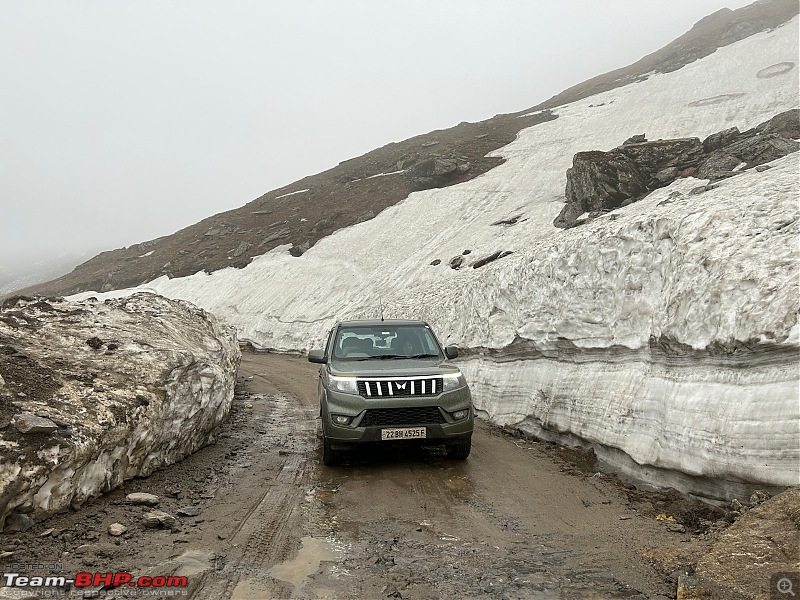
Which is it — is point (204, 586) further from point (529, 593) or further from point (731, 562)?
point (731, 562)

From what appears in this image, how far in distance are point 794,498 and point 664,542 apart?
1040 mm

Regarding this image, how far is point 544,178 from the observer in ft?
104

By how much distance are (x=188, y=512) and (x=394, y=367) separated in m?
3.04

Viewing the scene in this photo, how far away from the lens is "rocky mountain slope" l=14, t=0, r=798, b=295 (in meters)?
38.1

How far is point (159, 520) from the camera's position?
15.8 feet

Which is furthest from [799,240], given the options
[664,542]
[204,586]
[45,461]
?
[45,461]

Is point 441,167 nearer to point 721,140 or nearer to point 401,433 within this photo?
point 721,140

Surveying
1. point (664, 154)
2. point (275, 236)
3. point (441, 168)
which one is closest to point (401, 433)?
point (664, 154)

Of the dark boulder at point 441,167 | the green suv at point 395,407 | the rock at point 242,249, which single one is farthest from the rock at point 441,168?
the green suv at point 395,407


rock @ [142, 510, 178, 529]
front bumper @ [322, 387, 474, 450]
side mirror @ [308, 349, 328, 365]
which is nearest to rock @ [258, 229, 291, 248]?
side mirror @ [308, 349, 328, 365]

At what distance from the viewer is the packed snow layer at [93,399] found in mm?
4512

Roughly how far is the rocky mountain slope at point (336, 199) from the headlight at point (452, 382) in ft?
92.5

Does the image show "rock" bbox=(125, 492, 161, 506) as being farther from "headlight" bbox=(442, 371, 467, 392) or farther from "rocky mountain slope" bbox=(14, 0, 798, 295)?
"rocky mountain slope" bbox=(14, 0, 798, 295)

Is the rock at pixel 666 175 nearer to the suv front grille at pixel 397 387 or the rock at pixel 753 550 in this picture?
the suv front grille at pixel 397 387
